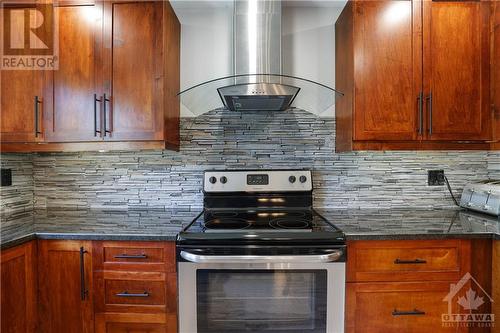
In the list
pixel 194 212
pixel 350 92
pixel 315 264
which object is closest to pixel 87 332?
pixel 194 212

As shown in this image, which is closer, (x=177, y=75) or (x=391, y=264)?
(x=391, y=264)

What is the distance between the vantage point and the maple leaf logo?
1.45m

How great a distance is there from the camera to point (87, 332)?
58.2 inches

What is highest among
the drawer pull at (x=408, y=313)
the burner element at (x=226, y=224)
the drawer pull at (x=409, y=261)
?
the burner element at (x=226, y=224)

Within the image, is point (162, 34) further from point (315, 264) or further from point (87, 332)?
point (87, 332)

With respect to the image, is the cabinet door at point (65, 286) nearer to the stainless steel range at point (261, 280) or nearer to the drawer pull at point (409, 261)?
the stainless steel range at point (261, 280)

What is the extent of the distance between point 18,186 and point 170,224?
117cm

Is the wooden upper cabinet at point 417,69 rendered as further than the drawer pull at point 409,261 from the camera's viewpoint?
Yes

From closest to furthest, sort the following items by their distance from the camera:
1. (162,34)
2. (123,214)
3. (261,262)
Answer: (261,262)
(162,34)
(123,214)

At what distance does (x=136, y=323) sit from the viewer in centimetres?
147

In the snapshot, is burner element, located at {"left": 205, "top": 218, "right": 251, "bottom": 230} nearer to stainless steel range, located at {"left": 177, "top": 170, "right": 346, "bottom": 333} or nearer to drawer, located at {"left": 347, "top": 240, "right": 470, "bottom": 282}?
stainless steel range, located at {"left": 177, "top": 170, "right": 346, "bottom": 333}

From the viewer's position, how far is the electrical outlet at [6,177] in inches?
74.0

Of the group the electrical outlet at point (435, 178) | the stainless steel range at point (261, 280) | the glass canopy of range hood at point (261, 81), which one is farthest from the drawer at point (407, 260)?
the glass canopy of range hood at point (261, 81)

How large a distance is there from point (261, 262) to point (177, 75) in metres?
1.34
